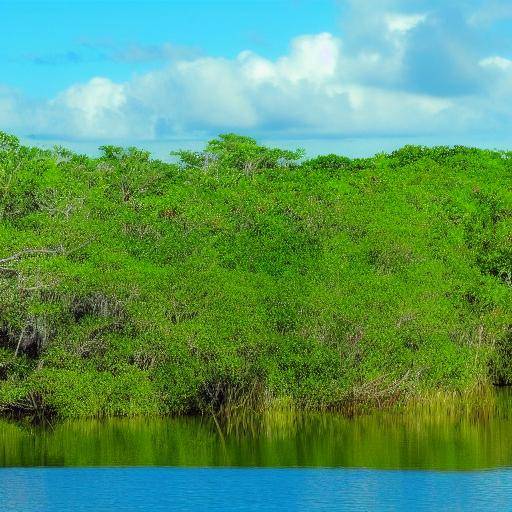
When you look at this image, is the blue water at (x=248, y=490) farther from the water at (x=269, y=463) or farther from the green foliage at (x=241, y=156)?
the green foliage at (x=241, y=156)

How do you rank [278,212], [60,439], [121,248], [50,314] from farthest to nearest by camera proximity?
[278,212], [121,248], [50,314], [60,439]

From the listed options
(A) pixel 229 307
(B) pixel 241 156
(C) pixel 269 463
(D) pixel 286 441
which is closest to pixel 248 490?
(C) pixel 269 463

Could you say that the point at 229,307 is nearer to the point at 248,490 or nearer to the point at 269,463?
the point at 269,463

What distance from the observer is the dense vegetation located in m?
30.0

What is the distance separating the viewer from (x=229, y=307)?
101 ft

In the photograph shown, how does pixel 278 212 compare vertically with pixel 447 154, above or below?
below

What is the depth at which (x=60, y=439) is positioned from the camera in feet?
92.1

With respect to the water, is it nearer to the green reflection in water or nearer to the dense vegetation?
the green reflection in water

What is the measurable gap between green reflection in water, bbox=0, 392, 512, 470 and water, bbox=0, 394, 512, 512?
0.03 metres

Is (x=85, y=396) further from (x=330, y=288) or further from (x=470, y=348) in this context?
(x=470, y=348)

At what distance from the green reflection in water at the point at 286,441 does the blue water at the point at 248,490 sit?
55.5 inches

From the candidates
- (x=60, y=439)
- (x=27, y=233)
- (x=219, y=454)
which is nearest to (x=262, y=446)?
(x=219, y=454)

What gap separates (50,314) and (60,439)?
3903 mm

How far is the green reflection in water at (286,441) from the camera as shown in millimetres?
24938
